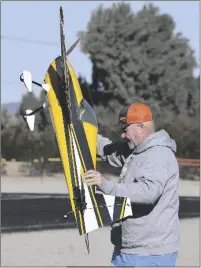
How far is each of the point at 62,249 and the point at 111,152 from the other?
192 inches

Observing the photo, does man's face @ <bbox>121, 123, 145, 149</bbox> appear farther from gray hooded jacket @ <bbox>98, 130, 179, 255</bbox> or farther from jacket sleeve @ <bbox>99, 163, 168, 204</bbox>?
jacket sleeve @ <bbox>99, 163, 168, 204</bbox>

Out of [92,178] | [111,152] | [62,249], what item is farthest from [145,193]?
[62,249]

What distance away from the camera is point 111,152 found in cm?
554

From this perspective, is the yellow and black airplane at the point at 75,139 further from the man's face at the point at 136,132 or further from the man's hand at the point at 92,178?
the man's face at the point at 136,132

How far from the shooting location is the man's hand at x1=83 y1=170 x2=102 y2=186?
4574mm

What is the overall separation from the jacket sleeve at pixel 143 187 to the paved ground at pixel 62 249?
14.5ft

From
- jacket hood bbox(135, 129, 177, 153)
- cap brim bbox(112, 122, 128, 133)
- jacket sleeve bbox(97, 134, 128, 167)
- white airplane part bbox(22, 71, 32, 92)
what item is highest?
white airplane part bbox(22, 71, 32, 92)

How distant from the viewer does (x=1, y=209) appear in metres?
15.8

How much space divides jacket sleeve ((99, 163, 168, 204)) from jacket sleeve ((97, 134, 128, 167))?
0.80 m

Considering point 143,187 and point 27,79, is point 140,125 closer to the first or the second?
point 143,187

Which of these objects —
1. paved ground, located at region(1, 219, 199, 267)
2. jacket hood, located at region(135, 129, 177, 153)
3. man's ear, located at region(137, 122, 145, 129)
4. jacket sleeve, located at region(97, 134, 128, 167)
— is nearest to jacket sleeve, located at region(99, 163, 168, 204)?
jacket hood, located at region(135, 129, 177, 153)

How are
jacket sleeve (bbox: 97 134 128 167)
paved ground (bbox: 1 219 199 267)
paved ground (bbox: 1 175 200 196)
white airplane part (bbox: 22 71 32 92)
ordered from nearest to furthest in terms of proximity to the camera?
white airplane part (bbox: 22 71 32 92)
jacket sleeve (bbox: 97 134 128 167)
paved ground (bbox: 1 219 199 267)
paved ground (bbox: 1 175 200 196)

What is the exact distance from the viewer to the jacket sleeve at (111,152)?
214 inches

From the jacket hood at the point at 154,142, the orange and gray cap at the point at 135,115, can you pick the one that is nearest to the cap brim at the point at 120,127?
the orange and gray cap at the point at 135,115
